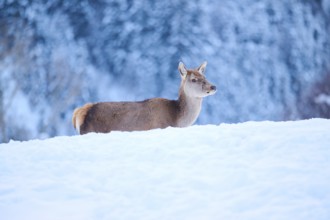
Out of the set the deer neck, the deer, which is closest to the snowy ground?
the deer

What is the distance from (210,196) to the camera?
342cm

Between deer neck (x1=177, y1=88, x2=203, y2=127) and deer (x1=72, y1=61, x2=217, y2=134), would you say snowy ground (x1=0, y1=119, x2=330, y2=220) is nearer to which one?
deer (x1=72, y1=61, x2=217, y2=134)

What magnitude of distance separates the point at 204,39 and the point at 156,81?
199 centimetres

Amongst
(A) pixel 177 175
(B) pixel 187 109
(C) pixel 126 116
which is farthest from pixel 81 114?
(A) pixel 177 175

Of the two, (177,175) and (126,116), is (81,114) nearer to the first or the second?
(126,116)

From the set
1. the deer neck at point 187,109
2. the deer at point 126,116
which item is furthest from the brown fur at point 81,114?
the deer neck at point 187,109

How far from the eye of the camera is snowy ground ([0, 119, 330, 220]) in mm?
3215

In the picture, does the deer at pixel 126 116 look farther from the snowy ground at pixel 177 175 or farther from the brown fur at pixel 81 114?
the snowy ground at pixel 177 175

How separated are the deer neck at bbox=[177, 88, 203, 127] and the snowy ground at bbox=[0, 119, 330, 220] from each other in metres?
3.37

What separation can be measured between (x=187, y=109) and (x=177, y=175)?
16.3 feet

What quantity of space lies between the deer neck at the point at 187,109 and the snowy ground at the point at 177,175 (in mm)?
3367

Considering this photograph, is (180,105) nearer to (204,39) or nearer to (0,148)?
(0,148)

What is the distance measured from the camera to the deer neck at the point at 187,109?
869cm

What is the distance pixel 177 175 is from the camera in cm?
389
